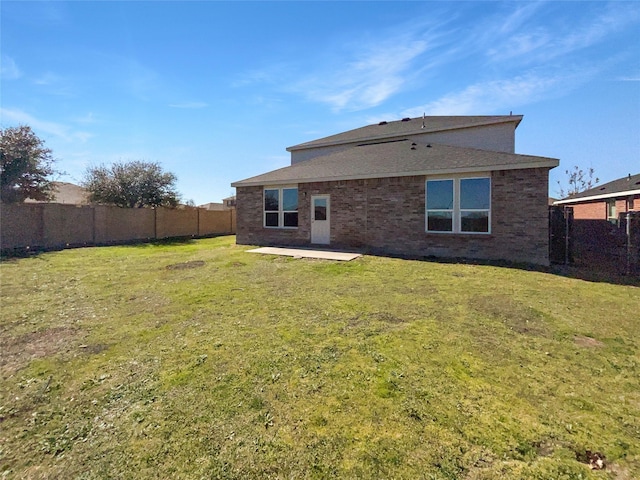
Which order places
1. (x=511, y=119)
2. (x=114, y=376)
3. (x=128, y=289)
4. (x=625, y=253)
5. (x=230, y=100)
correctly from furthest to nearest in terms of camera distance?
(x=511, y=119)
(x=230, y=100)
(x=625, y=253)
(x=128, y=289)
(x=114, y=376)

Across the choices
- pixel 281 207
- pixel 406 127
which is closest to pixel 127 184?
pixel 281 207

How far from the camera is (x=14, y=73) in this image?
32.2 feet

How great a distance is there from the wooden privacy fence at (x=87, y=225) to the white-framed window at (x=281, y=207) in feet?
30.5

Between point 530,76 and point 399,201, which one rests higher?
point 530,76

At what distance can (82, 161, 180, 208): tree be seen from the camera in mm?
19163

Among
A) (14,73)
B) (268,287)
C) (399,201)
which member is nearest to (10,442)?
(268,287)

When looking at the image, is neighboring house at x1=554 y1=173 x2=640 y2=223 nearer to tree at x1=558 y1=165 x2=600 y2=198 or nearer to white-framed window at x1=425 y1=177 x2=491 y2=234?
white-framed window at x1=425 y1=177 x2=491 y2=234

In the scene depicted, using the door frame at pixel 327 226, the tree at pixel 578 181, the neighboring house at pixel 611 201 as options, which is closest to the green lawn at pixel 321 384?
the door frame at pixel 327 226

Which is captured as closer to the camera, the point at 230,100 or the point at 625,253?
the point at 625,253

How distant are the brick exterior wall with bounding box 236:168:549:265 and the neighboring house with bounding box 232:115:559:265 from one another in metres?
0.03

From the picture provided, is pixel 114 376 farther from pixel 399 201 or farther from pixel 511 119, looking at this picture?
pixel 511 119

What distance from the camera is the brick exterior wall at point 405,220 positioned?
357 inches

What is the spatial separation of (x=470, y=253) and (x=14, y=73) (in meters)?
16.2

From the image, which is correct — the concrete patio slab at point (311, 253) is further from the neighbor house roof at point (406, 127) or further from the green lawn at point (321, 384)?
the neighbor house roof at point (406, 127)
